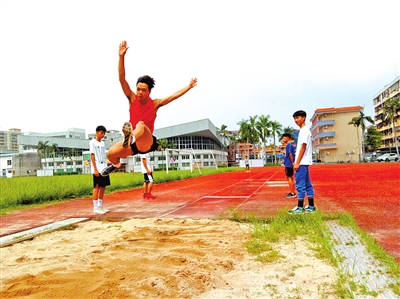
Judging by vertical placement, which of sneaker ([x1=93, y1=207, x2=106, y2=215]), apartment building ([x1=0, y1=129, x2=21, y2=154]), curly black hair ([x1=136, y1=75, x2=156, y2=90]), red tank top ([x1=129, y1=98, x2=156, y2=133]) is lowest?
sneaker ([x1=93, y1=207, x2=106, y2=215])

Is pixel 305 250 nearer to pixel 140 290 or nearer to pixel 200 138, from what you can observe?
pixel 140 290

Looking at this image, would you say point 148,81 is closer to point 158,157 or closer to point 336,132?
point 158,157

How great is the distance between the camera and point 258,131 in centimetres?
5634

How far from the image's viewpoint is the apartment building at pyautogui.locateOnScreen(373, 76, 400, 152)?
182ft

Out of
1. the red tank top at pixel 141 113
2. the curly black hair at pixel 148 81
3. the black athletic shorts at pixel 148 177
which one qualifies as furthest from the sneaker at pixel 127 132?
the black athletic shorts at pixel 148 177

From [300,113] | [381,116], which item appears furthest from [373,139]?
[300,113]

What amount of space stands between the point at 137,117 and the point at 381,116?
66974 millimetres

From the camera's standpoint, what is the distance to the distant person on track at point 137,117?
2658 mm

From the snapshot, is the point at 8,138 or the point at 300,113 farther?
the point at 8,138

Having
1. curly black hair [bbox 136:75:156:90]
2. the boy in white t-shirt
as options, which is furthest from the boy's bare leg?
the boy in white t-shirt

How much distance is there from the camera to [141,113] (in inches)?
110

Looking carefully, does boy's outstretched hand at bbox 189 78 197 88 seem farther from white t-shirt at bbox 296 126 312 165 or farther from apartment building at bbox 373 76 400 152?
apartment building at bbox 373 76 400 152

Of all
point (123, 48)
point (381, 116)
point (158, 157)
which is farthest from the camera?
point (381, 116)

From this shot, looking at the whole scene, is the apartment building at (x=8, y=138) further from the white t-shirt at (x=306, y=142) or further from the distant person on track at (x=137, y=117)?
the distant person on track at (x=137, y=117)
